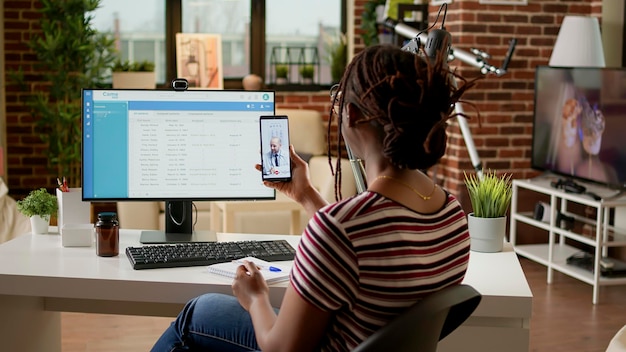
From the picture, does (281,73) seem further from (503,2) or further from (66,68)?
(503,2)

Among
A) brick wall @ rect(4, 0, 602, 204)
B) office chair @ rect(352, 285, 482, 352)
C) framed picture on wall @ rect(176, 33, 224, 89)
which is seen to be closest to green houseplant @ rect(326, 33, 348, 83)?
framed picture on wall @ rect(176, 33, 224, 89)

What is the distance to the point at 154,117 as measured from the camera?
99.9 inches

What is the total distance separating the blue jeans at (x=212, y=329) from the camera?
193 cm

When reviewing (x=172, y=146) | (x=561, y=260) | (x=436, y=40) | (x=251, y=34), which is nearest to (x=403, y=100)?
(x=436, y=40)

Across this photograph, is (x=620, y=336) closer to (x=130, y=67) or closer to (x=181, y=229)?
(x=181, y=229)

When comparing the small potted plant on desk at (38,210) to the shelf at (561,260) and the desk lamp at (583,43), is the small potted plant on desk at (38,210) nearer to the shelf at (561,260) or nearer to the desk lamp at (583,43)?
the shelf at (561,260)

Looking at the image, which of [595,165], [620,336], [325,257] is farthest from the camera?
[595,165]

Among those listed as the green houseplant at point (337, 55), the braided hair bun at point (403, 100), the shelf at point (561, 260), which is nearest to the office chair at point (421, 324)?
the braided hair bun at point (403, 100)

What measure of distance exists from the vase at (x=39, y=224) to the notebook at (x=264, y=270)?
680 millimetres

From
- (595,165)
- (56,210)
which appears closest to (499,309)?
(56,210)

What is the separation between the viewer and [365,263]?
5.03 ft

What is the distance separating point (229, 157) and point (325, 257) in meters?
1.10

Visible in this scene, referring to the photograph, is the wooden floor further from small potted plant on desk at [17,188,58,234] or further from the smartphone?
the smartphone

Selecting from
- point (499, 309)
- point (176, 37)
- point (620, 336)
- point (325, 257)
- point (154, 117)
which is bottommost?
point (620, 336)
